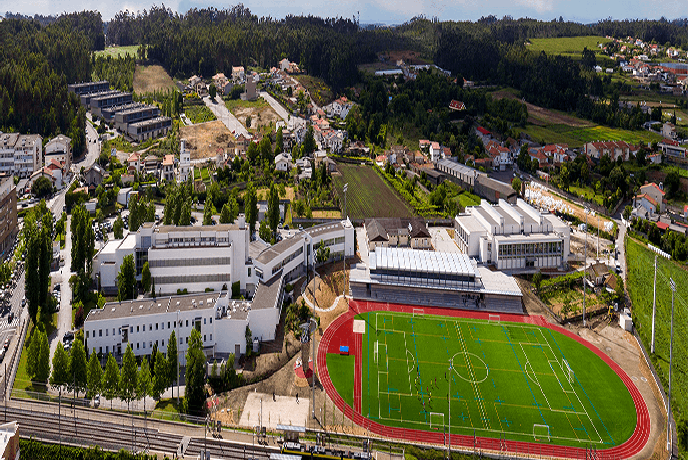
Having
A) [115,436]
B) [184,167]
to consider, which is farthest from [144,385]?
[184,167]

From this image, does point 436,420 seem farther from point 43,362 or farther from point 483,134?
point 483,134

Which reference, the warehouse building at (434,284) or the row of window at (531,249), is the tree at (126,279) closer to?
the warehouse building at (434,284)

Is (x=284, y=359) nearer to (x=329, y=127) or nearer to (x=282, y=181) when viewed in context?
(x=282, y=181)

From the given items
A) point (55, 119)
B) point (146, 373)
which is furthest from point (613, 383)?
point (55, 119)

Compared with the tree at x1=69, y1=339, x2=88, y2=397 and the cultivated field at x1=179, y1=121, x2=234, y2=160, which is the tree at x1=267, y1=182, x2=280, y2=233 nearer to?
the tree at x1=69, y1=339, x2=88, y2=397

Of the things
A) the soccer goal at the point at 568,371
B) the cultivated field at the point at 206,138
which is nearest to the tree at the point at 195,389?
the soccer goal at the point at 568,371

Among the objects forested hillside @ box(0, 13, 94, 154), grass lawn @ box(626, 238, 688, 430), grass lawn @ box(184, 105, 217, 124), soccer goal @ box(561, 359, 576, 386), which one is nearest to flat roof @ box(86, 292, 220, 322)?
soccer goal @ box(561, 359, 576, 386)

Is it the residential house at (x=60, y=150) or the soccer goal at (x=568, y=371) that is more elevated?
the residential house at (x=60, y=150)
